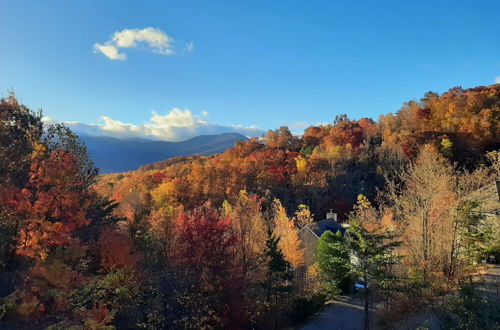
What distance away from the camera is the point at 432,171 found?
1723 cm

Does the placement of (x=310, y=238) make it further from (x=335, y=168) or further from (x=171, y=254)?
(x=335, y=168)

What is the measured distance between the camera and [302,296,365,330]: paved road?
1982 centimetres

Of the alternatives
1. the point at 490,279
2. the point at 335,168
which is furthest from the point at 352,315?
the point at 335,168

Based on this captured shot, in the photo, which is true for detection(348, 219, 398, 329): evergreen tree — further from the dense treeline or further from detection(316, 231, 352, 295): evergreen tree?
detection(316, 231, 352, 295): evergreen tree

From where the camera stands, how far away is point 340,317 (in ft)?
70.3

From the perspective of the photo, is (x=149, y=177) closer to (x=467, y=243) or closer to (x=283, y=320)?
(x=283, y=320)

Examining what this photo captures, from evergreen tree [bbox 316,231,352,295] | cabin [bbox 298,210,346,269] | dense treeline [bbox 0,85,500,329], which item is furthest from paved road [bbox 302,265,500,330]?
cabin [bbox 298,210,346,269]

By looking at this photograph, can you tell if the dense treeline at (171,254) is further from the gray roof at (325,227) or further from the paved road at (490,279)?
the gray roof at (325,227)

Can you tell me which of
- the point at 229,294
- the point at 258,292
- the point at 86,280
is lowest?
the point at 258,292

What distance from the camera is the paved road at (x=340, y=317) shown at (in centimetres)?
1982

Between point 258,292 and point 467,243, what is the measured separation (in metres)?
13.1

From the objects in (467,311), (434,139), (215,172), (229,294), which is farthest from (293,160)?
(467,311)

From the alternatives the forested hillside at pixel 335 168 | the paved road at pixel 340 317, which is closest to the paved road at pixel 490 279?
the paved road at pixel 340 317

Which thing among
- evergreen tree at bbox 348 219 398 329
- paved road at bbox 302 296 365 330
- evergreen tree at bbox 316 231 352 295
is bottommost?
paved road at bbox 302 296 365 330
